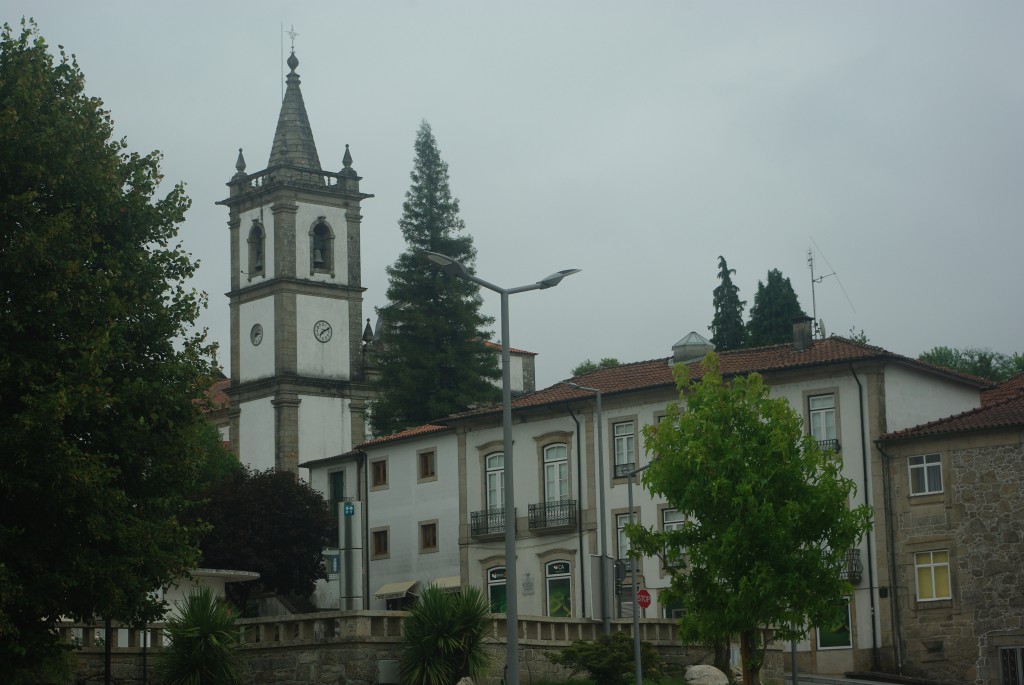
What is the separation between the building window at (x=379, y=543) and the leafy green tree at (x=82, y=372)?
112ft

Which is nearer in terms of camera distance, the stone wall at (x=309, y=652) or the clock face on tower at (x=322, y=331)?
the stone wall at (x=309, y=652)

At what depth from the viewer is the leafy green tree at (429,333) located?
79125mm

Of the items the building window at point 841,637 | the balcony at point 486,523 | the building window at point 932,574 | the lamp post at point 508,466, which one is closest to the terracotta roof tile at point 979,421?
the building window at point 932,574

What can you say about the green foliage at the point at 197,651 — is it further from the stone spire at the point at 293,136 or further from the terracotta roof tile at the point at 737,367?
the stone spire at the point at 293,136

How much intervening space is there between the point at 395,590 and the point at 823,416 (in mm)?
18504

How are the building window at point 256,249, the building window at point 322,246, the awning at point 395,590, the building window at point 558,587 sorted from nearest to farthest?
1. the building window at point 558,587
2. the awning at point 395,590
3. the building window at point 256,249
4. the building window at point 322,246

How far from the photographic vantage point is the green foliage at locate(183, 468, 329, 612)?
211ft

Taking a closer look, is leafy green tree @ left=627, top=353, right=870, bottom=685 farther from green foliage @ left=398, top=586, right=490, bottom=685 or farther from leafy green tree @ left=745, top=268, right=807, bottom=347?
A: leafy green tree @ left=745, top=268, right=807, bottom=347

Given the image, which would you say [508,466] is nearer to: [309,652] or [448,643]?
[448,643]

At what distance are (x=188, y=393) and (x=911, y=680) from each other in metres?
26.4

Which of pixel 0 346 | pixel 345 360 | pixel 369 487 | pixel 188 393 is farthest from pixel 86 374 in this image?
pixel 345 360

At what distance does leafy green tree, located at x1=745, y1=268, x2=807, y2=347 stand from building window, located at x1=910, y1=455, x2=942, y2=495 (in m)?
29.2

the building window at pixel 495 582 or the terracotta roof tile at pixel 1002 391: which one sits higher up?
the terracotta roof tile at pixel 1002 391

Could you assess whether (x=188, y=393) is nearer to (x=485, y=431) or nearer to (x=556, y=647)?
(x=556, y=647)
